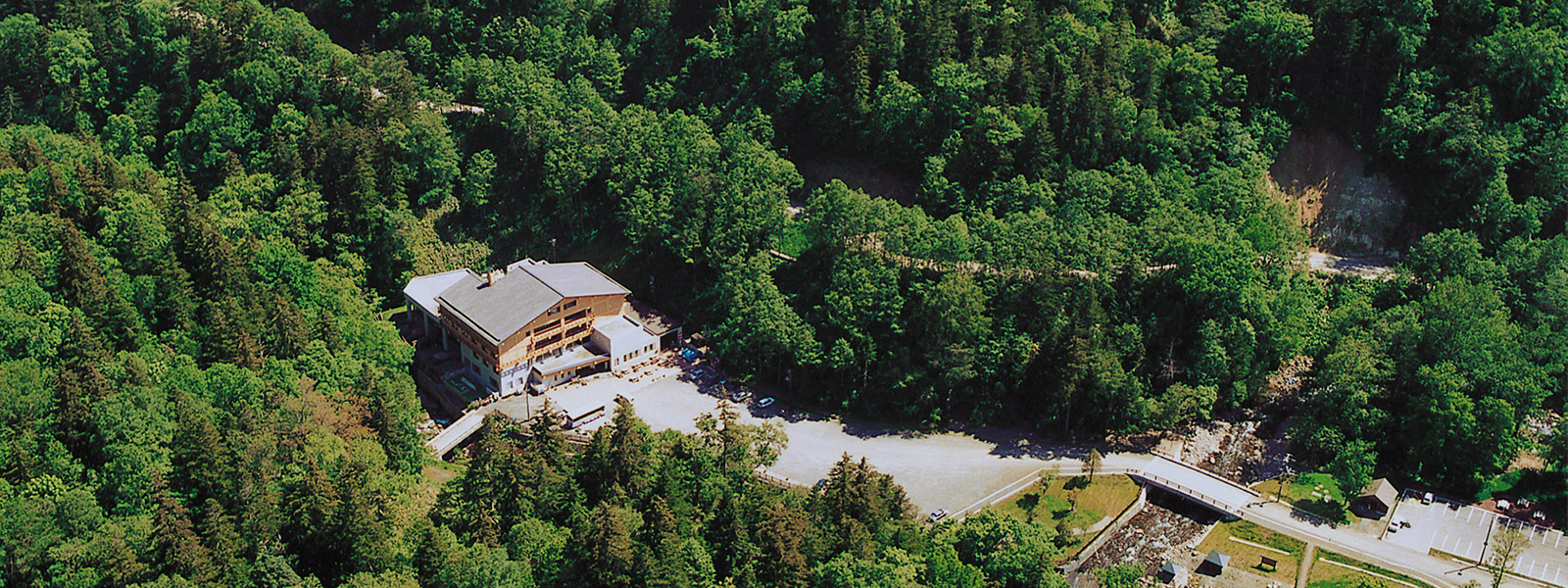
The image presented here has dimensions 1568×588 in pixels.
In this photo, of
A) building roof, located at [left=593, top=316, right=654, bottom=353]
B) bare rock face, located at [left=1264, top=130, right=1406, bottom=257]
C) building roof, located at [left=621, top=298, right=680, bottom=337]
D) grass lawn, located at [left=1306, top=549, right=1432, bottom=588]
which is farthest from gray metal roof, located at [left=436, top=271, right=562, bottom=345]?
bare rock face, located at [left=1264, top=130, right=1406, bottom=257]

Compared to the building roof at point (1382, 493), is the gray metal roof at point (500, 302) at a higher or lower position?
higher

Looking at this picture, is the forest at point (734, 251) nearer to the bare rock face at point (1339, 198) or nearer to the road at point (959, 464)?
the bare rock face at point (1339, 198)

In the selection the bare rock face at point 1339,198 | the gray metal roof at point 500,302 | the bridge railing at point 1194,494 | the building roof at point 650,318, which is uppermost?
the bare rock face at point 1339,198

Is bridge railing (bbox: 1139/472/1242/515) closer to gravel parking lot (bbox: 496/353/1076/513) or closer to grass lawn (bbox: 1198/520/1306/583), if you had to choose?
grass lawn (bbox: 1198/520/1306/583)

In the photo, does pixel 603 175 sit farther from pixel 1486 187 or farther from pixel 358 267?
pixel 1486 187

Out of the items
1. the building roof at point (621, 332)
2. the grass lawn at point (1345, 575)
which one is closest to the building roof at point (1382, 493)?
the grass lawn at point (1345, 575)

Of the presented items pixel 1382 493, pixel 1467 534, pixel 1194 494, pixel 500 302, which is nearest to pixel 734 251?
pixel 500 302

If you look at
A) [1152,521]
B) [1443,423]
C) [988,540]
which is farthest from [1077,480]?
[1443,423]
